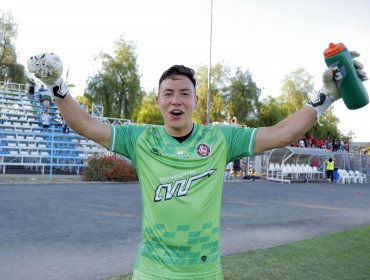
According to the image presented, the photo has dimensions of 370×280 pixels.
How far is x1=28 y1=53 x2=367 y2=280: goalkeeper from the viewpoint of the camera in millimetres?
2529

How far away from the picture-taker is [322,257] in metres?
6.47

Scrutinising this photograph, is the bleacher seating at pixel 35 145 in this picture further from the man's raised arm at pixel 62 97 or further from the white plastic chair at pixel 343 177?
the man's raised arm at pixel 62 97

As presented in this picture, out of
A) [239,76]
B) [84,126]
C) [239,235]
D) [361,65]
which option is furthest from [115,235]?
[239,76]

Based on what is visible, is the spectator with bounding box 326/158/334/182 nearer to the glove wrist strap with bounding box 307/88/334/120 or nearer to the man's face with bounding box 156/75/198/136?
the glove wrist strap with bounding box 307/88/334/120

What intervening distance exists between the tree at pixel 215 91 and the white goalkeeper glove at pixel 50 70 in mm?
45732

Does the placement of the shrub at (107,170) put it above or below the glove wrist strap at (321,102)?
below

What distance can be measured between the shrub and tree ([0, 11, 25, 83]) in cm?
2889

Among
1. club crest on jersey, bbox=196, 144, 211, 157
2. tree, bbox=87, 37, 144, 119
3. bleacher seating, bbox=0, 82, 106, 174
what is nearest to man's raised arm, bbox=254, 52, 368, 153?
club crest on jersey, bbox=196, 144, 211, 157

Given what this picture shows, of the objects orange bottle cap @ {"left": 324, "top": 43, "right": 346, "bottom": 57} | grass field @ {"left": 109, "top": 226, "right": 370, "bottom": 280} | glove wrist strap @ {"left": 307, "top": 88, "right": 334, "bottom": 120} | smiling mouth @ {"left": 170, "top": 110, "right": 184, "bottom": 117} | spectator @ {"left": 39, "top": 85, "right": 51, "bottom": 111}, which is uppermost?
spectator @ {"left": 39, "top": 85, "right": 51, "bottom": 111}

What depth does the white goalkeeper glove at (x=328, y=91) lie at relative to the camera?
266cm

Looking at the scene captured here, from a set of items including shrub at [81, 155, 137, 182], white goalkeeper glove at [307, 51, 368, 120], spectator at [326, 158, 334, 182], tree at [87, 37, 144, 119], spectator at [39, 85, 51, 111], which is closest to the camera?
white goalkeeper glove at [307, 51, 368, 120]

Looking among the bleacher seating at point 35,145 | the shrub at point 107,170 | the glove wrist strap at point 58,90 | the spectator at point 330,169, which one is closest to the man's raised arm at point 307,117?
the glove wrist strap at point 58,90

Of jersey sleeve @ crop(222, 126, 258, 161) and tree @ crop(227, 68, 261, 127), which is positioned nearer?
jersey sleeve @ crop(222, 126, 258, 161)

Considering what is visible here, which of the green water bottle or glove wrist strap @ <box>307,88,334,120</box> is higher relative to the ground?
the green water bottle
